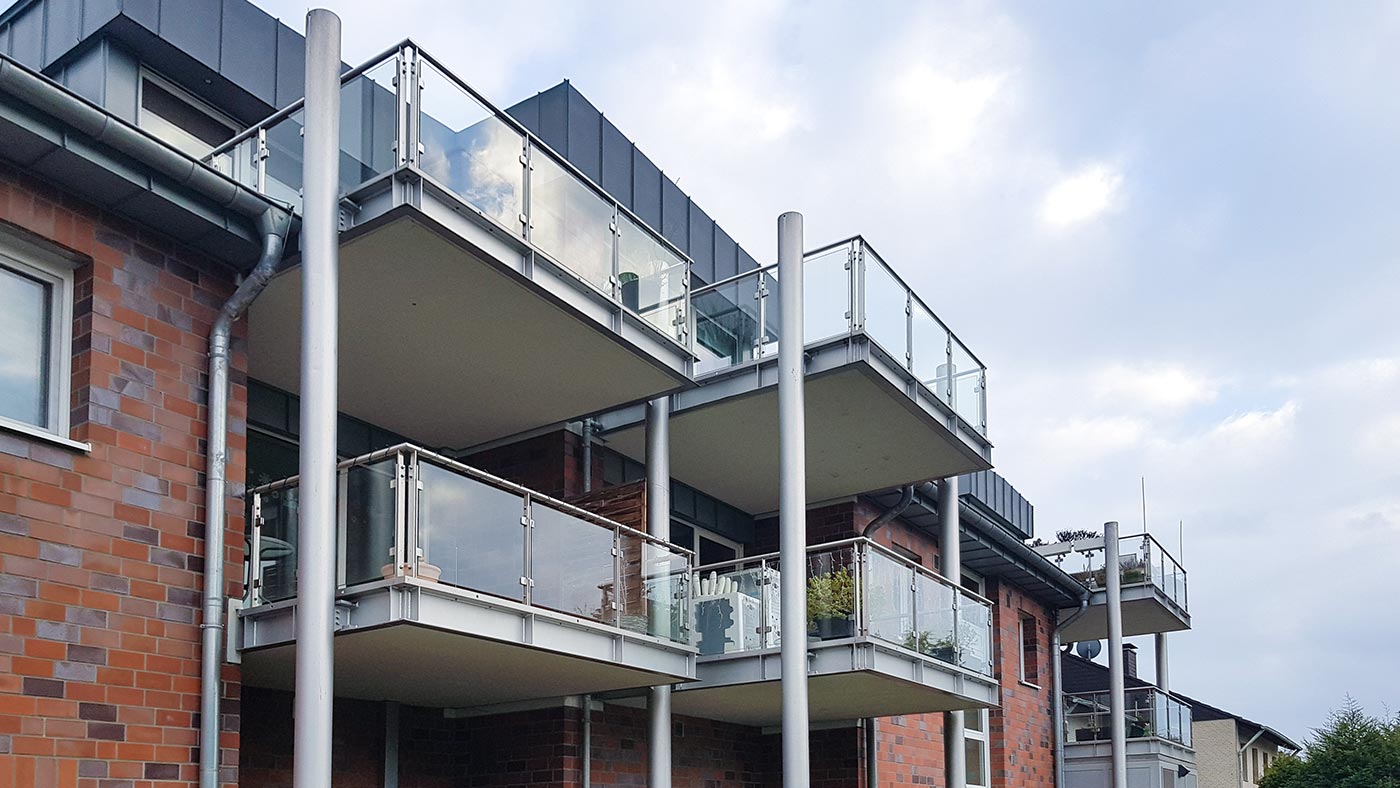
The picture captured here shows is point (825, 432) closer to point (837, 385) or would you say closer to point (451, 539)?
point (837, 385)

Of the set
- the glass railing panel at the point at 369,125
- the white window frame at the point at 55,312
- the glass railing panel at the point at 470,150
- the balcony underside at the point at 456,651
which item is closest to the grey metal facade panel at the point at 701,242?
the balcony underside at the point at 456,651

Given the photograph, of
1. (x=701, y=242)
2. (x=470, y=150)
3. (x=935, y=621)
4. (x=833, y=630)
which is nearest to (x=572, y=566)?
→ (x=833, y=630)

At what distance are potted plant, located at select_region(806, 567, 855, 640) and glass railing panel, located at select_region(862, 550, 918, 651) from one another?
0.51ft

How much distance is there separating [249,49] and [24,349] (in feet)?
14.1

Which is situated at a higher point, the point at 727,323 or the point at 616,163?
the point at 616,163

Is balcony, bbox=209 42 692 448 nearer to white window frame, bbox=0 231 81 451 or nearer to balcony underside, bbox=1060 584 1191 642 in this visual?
white window frame, bbox=0 231 81 451

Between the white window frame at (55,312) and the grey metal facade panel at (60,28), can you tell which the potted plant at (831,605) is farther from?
the grey metal facade panel at (60,28)

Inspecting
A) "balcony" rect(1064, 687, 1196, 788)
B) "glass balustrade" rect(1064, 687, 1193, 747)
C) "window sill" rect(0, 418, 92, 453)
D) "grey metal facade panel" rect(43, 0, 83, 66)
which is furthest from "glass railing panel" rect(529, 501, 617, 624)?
"glass balustrade" rect(1064, 687, 1193, 747)

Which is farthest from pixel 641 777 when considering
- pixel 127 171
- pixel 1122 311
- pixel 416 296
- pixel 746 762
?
pixel 1122 311

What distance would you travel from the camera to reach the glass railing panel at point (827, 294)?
13039 mm

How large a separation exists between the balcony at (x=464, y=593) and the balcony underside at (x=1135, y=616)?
45.5 feet

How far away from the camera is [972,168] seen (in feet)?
58.7

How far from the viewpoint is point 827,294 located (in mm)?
13156

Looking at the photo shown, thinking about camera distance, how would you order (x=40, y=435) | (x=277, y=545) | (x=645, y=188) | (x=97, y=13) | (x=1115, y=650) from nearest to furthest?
(x=40, y=435) → (x=277, y=545) → (x=97, y=13) → (x=645, y=188) → (x=1115, y=650)
